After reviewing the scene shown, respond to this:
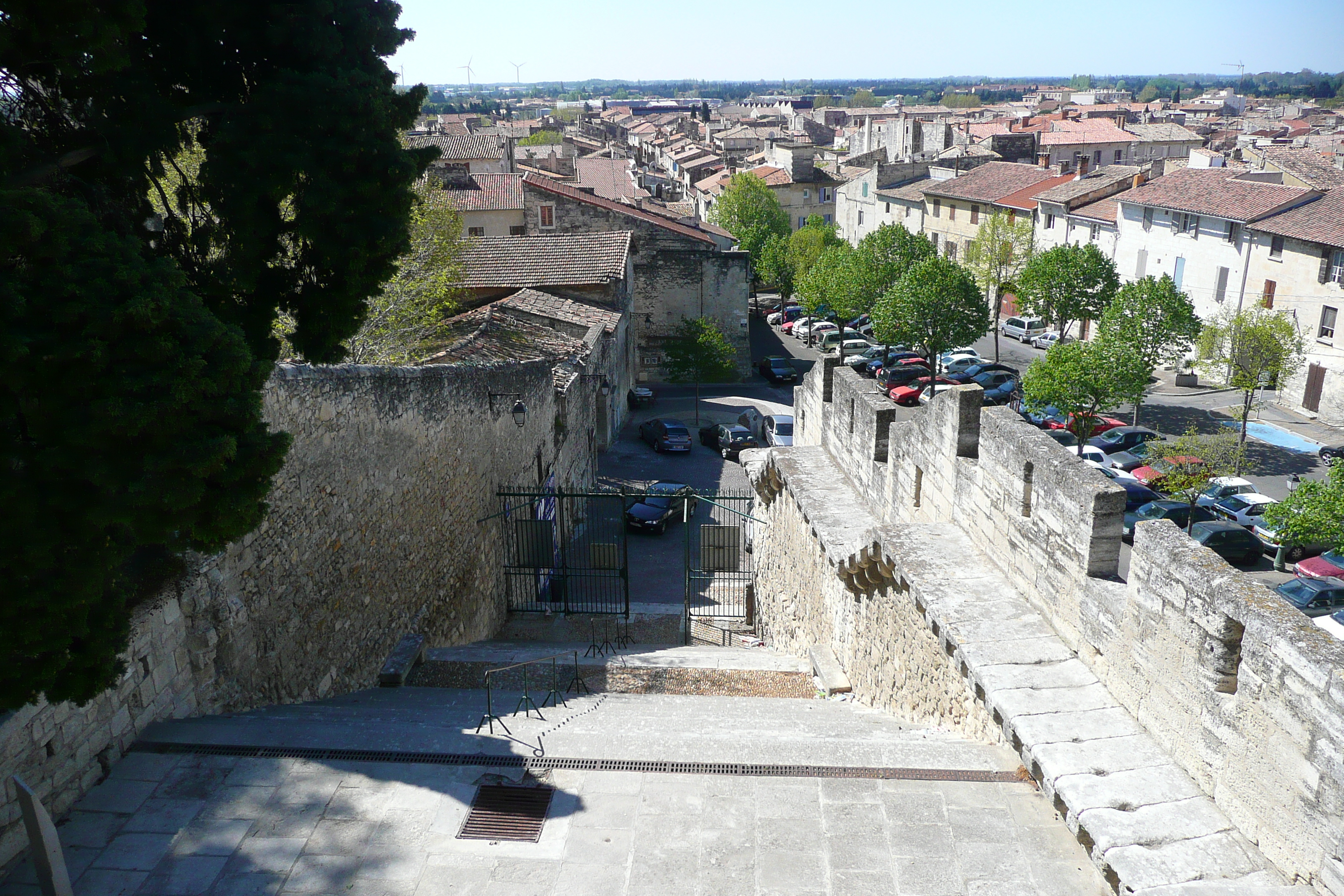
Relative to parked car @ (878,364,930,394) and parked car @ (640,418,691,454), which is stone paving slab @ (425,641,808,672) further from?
parked car @ (878,364,930,394)

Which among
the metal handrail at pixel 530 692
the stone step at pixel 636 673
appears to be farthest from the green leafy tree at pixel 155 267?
the stone step at pixel 636 673

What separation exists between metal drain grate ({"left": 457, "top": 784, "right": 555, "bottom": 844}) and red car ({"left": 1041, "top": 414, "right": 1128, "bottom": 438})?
2472 cm

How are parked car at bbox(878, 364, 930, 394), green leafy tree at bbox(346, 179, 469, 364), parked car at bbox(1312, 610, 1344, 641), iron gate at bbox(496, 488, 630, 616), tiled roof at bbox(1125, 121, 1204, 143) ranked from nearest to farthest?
iron gate at bbox(496, 488, 630, 616)
parked car at bbox(1312, 610, 1344, 641)
green leafy tree at bbox(346, 179, 469, 364)
parked car at bbox(878, 364, 930, 394)
tiled roof at bbox(1125, 121, 1204, 143)

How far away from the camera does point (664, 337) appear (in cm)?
3956

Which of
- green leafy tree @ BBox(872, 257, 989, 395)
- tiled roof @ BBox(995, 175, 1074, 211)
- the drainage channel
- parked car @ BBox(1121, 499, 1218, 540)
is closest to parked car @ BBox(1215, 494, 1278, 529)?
parked car @ BBox(1121, 499, 1218, 540)

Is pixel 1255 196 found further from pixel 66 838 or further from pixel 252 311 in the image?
pixel 66 838

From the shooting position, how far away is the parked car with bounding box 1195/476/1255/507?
23.0 metres

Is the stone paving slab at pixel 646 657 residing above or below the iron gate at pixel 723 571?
above

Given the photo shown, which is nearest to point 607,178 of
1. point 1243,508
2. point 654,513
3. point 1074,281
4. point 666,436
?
point 1074,281

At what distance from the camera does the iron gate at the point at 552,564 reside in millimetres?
15648

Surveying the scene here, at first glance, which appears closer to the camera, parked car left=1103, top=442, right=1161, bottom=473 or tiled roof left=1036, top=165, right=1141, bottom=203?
parked car left=1103, top=442, right=1161, bottom=473

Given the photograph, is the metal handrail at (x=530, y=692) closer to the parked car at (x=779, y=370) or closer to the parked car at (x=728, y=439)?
the parked car at (x=728, y=439)

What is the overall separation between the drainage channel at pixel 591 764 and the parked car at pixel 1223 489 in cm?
1930

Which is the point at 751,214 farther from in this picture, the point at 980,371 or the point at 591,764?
the point at 591,764
